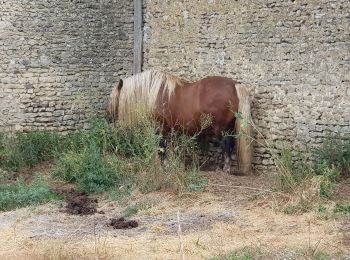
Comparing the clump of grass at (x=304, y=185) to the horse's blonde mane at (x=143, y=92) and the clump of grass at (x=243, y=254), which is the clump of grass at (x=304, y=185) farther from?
the horse's blonde mane at (x=143, y=92)

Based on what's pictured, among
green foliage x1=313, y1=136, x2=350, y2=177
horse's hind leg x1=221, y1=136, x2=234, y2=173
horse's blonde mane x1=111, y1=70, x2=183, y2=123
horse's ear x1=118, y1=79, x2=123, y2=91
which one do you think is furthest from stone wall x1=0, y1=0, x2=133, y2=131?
green foliage x1=313, y1=136, x2=350, y2=177

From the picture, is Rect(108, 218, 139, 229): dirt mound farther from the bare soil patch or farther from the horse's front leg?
the horse's front leg

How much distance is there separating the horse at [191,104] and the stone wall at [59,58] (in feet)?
3.17

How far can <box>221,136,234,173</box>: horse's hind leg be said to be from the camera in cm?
1065

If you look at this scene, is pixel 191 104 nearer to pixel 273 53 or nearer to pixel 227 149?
pixel 227 149

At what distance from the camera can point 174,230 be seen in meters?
7.56

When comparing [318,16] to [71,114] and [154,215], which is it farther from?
[71,114]

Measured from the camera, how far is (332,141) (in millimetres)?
9562

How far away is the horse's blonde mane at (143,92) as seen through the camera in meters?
10.9

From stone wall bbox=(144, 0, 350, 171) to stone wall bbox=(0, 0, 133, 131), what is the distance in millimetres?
732

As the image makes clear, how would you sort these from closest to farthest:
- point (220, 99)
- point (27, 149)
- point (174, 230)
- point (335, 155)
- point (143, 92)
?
point (174, 230), point (335, 155), point (220, 99), point (143, 92), point (27, 149)

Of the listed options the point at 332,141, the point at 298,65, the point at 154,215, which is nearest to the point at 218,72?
the point at 298,65

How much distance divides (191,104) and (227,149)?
928mm

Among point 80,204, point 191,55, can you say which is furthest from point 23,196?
point 191,55
